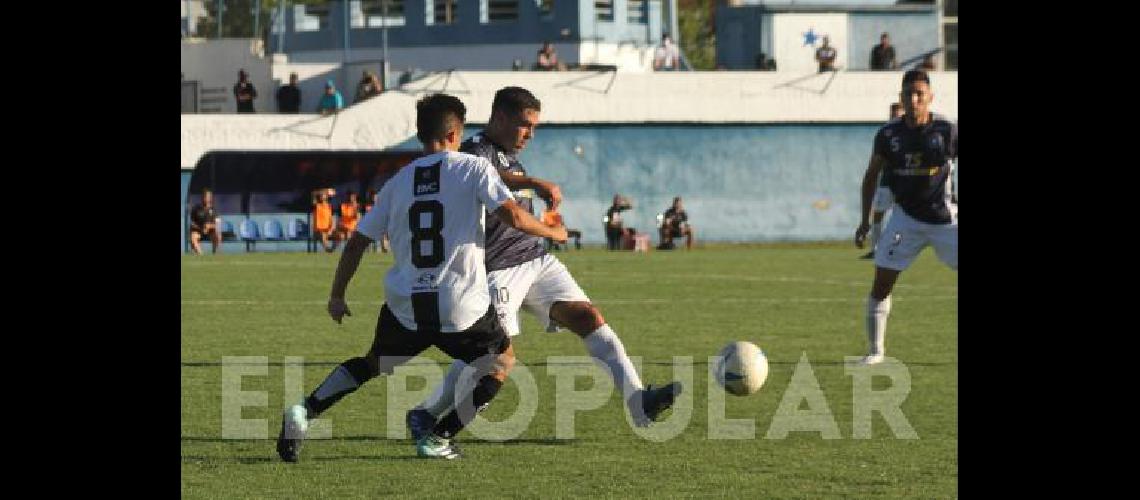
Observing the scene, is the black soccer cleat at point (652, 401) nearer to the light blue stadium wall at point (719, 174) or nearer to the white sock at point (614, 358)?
the white sock at point (614, 358)

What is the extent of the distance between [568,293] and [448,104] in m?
1.79

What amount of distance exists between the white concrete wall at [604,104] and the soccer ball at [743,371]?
34.1 meters

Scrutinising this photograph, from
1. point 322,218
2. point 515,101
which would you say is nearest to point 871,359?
point 515,101

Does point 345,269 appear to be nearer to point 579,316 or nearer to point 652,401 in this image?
point 579,316

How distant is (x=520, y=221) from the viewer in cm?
984

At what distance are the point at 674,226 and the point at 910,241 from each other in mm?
29708

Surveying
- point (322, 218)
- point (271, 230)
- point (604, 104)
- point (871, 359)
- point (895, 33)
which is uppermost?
point (895, 33)

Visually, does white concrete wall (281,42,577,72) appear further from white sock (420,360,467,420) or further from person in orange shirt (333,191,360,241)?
white sock (420,360,467,420)

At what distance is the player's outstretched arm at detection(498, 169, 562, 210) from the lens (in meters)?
9.97

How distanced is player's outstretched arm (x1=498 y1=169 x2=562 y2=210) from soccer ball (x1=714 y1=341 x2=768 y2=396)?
1712 mm

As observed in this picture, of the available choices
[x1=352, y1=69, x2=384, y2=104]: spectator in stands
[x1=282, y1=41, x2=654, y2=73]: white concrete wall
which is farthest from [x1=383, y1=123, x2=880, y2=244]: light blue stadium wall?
[x1=282, y1=41, x2=654, y2=73]: white concrete wall
